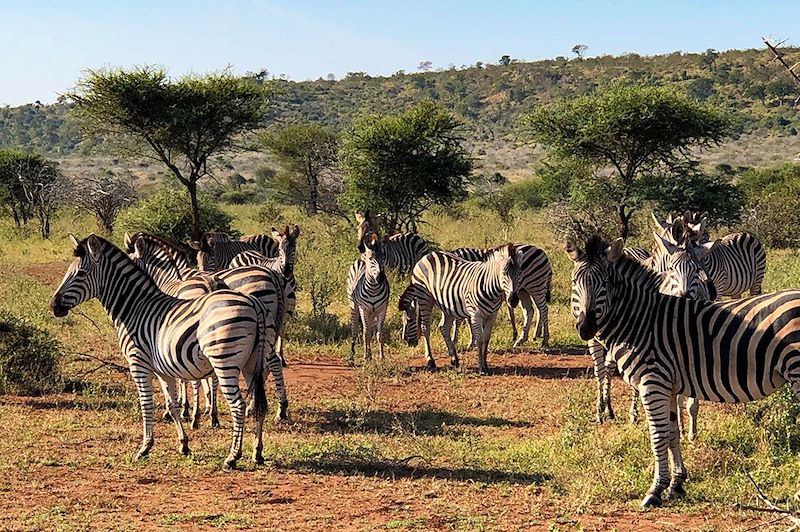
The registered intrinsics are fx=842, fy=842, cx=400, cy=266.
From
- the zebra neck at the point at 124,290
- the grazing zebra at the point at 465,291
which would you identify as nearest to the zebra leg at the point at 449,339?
the grazing zebra at the point at 465,291

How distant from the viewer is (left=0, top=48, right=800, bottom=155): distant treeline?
210ft

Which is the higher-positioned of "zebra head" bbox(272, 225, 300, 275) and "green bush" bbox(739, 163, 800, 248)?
"green bush" bbox(739, 163, 800, 248)

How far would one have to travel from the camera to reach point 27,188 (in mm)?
30797

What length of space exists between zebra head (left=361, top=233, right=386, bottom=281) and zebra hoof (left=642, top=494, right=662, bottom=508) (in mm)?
6567

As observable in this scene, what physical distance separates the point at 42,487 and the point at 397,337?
26.3 feet

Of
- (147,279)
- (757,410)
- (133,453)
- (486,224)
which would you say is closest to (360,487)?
(133,453)

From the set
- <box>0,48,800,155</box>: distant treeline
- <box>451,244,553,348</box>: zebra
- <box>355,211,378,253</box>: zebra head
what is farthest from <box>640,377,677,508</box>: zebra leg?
<box>0,48,800,155</box>: distant treeline

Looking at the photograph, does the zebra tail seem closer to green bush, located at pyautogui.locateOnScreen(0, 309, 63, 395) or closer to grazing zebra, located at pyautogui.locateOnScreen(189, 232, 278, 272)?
green bush, located at pyautogui.locateOnScreen(0, 309, 63, 395)

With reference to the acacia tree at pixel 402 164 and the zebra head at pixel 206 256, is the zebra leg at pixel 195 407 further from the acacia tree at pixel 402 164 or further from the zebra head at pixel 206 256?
the acacia tree at pixel 402 164

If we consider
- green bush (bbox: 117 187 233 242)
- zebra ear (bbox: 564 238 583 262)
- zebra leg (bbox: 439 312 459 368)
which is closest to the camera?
zebra ear (bbox: 564 238 583 262)

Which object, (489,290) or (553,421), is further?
(489,290)

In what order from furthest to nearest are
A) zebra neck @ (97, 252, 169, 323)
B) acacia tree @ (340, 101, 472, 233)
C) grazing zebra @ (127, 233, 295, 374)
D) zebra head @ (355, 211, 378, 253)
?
acacia tree @ (340, 101, 472, 233)
zebra head @ (355, 211, 378, 253)
grazing zebra @ (127, 233, 295, 374)
zebra neck @ (97, 252, 169, 323)

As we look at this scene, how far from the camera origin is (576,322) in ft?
22.2

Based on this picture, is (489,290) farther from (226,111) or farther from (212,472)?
(226,111)
